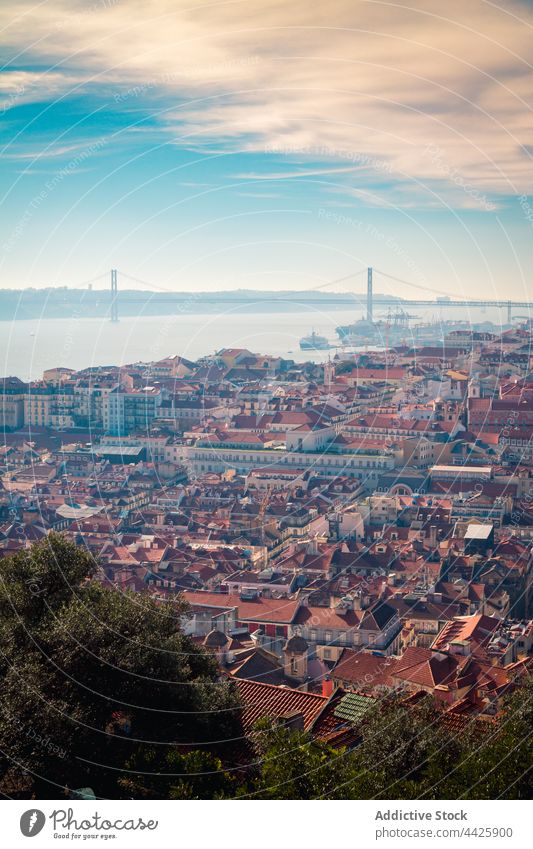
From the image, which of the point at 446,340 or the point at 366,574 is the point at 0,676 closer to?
the point at 366,574

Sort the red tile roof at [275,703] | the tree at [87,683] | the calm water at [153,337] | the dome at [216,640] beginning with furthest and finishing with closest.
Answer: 1. the calm water at [153,337]
2. the dome at [216,640]
3. the red tile roof at [275,703]
4. the tree at [87,683]

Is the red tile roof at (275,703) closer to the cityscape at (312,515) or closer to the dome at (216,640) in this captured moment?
the cityscape at (312,515)

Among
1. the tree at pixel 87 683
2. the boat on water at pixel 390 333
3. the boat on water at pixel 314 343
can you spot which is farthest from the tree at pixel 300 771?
the boat on water at pixel 314 343

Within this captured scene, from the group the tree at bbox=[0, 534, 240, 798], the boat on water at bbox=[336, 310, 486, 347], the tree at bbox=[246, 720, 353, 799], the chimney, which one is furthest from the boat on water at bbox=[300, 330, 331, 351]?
the tree at bbox=[246, 720, 353, 799]

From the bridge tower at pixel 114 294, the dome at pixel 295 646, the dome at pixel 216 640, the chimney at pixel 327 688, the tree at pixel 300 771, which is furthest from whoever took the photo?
the bridge tower at pixel 114 294

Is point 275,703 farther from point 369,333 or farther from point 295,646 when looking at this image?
point 369,333

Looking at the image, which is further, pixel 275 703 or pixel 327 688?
pixel 327 688

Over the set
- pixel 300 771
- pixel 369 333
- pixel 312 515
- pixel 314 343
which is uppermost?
pixel 369 333

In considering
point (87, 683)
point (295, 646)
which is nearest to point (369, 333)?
point (295, 646)
